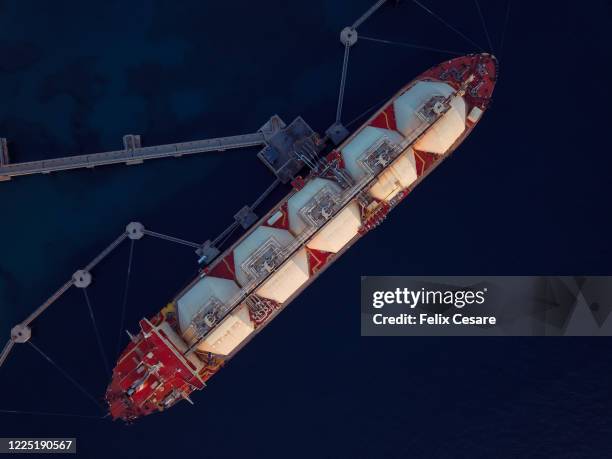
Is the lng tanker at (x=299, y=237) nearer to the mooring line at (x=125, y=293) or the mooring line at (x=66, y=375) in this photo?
Result: the mooring line at (x=125, y=293)

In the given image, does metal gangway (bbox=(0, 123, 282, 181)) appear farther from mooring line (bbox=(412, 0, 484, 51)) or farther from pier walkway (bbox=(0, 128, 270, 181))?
mooring line (bbox=(412, 0, 484, 51))

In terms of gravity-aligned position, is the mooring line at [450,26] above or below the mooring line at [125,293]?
A: above

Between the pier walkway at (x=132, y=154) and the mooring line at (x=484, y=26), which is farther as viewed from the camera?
the mooring line at (x=484, y=26)

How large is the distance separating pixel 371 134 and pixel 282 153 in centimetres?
1190

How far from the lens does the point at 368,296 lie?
72625 mm

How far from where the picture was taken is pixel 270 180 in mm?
73125

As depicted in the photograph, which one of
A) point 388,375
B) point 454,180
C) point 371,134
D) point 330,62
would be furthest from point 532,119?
point 388,375

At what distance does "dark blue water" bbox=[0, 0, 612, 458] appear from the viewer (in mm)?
71750

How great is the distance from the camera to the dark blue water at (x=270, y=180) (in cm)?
7175

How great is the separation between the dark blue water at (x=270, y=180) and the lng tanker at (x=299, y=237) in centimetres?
600

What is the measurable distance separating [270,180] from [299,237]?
11844mm

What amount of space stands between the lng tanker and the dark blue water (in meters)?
6.00

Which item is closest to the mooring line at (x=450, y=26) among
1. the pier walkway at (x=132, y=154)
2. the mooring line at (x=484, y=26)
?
Result: the mooring line at (x=484, y=26)

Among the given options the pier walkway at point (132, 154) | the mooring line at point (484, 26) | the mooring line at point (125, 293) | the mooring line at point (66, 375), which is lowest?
the mooring line at point (66, 375)
